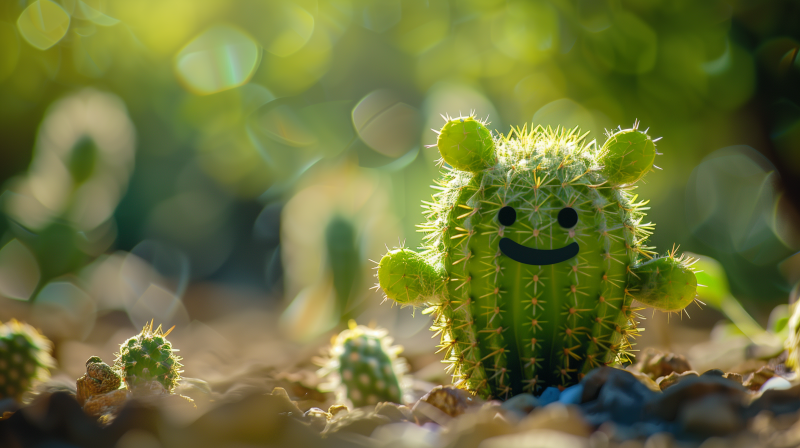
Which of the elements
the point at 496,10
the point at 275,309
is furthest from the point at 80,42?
the point at 496,10

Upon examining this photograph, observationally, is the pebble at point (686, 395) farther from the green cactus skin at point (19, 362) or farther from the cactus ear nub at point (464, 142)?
the green cactus skin at point (19, 362)

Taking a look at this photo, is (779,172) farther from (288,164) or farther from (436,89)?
(288,164)

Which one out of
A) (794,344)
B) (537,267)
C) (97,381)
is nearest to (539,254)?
(537,267)

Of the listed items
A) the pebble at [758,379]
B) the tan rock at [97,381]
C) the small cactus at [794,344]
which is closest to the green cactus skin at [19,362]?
the tan rock at [97,381]

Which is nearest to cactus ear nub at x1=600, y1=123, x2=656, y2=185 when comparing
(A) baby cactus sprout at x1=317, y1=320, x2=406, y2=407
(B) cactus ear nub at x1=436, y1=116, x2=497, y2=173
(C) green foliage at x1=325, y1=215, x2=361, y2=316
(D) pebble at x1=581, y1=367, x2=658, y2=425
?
(B) cactus ear nub at x1=436, y1=116, x2=497, y2=173

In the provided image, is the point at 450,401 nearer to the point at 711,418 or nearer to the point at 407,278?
the point at 407,278
